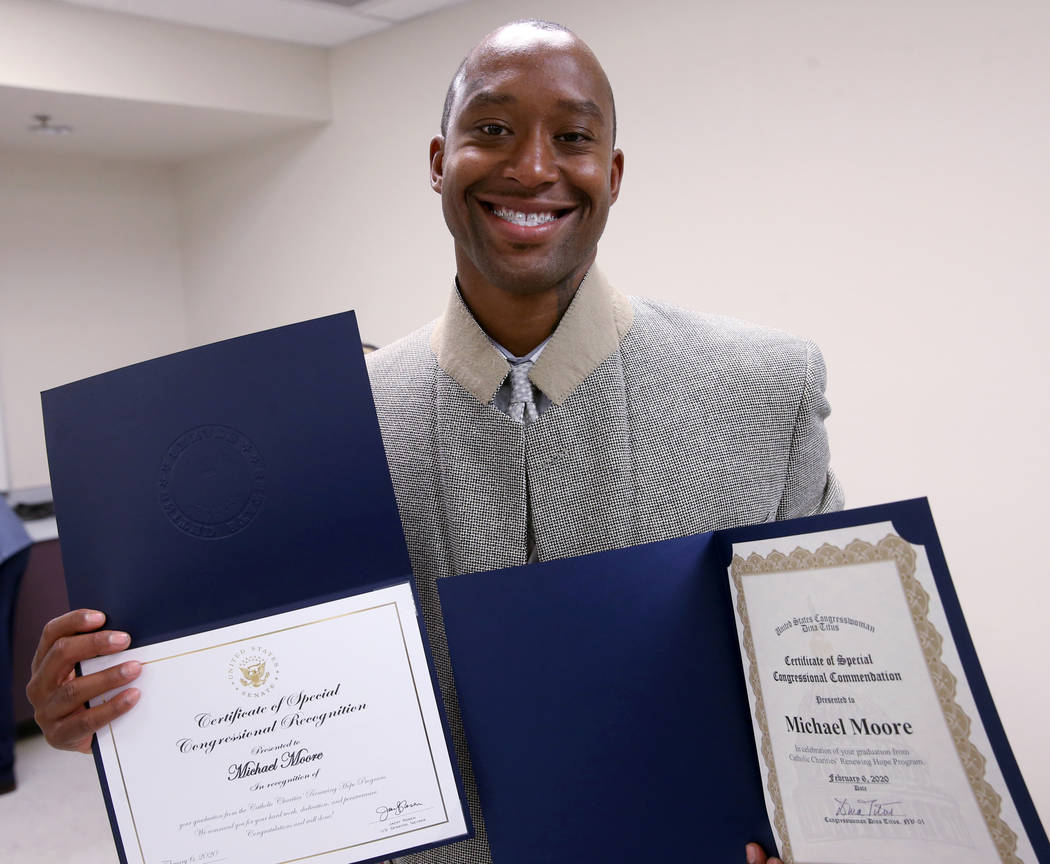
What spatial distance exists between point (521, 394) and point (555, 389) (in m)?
0.04

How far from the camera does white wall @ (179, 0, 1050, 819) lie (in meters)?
2.40

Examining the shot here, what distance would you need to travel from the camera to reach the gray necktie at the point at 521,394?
106 cm

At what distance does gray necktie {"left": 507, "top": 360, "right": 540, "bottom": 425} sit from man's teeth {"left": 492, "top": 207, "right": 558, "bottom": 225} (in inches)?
6.3

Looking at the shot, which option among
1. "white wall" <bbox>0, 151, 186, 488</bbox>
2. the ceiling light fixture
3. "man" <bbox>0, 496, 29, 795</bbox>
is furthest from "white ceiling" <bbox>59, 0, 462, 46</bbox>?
"man" <bbox>0, 496, 29, 795</bbox>

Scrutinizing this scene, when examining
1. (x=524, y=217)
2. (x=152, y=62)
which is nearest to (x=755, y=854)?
(x=524, y=217)

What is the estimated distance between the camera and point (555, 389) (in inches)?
41.2

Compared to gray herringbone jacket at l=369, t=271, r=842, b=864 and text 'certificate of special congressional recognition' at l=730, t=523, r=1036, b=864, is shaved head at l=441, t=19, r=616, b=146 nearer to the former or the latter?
gray herringbone jacket at l=369, t=271, r=842, b=864

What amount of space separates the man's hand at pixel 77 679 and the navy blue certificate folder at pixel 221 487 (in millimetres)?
22

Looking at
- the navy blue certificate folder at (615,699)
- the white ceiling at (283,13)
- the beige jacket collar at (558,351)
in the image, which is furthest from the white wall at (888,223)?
the navy blue certificate folder at (615,699)

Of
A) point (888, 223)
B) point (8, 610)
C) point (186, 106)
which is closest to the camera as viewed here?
point (888, 223)

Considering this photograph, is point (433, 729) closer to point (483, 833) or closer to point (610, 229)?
point (483, 833)
